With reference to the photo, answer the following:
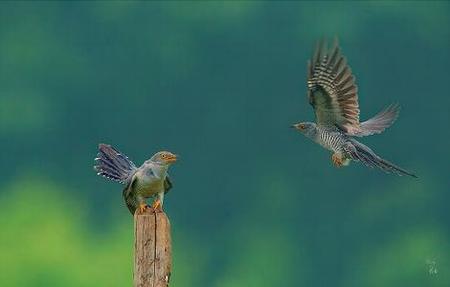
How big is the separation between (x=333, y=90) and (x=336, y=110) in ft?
0.58

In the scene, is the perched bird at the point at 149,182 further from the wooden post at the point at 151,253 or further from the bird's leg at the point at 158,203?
the wooden post at the point at 151,253

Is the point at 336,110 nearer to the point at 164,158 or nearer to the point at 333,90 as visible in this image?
the point at 333,90

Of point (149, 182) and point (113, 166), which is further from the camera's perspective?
point (113, 166)

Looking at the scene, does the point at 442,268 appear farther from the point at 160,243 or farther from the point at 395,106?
the point at 160,243

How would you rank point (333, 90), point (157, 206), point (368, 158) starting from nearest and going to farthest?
point (157, 206)
point (333, 90)
point (368, 158)

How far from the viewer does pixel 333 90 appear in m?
6.14

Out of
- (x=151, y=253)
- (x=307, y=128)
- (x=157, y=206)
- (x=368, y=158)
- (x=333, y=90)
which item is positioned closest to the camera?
(x=151, y=253)

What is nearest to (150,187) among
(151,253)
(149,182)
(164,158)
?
(149,182)

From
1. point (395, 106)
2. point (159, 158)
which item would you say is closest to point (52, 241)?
point (395, 106)

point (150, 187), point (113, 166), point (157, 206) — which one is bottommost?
point (157, 206)

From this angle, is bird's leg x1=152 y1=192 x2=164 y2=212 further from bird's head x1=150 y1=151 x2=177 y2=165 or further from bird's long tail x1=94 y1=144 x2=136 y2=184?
bird's long tail x1=94 y1=144 x2=136 y2=184

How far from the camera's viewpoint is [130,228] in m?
9.12

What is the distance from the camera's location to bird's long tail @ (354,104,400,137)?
261 inches

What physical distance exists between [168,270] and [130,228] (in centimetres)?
432
